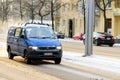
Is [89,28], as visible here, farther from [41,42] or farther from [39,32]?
[41,42]

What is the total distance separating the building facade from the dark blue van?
115 ft

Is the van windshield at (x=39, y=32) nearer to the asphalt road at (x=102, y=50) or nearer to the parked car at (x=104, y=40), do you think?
the asphalt road at (x=102, y=50)

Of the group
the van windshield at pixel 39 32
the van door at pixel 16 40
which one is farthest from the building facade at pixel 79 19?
the van windshield at pixel 39 32

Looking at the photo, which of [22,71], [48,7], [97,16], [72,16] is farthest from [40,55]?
[48,7]

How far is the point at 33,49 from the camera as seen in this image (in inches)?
772

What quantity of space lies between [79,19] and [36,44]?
5521 cm

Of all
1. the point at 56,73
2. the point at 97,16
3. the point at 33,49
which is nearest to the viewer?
the point at 56,73

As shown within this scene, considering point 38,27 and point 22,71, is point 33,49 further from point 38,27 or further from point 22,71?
point 22,71

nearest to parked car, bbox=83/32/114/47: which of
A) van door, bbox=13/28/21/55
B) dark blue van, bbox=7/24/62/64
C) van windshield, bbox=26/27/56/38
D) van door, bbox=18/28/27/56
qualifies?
van door, bbox=13/28/21/55

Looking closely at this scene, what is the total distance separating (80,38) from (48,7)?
21053 mm

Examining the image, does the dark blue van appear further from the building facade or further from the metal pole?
the building facade

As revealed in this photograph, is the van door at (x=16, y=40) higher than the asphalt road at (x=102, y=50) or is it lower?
higher

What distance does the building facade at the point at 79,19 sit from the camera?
205ft

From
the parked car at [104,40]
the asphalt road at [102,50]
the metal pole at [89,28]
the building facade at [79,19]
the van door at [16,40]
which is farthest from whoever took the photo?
the building facade at [79,19]
